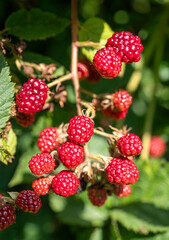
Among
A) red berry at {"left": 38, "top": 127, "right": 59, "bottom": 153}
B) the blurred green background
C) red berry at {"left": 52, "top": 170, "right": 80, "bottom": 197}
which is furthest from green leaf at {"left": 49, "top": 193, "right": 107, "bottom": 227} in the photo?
red berry at {"left": 52, "top": 170, "right": 80, "bottom": 197}

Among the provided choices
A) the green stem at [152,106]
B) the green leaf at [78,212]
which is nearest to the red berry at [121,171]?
the green leaf at [78,212]

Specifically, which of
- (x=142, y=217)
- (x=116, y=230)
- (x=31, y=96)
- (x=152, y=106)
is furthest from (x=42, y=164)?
(x=152, y=106)

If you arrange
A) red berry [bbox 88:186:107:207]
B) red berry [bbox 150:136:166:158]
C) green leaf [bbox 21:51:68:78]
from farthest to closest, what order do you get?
red berry [bbox 150:136:166:158]
green leaf [bbox 21:51:68:78]
red berry [bbox 88:186:107:207]

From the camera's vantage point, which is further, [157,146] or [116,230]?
[157,146]

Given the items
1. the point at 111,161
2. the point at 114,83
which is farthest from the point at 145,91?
the point at 111,161

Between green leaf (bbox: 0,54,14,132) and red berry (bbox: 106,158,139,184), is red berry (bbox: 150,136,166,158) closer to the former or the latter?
red berry (bbox: 106,158,139,184)

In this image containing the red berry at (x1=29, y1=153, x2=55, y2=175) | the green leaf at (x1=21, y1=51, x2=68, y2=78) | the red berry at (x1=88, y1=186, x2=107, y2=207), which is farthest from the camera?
the green leaf at (x1=21, y1=51, x2=68, y2=78)

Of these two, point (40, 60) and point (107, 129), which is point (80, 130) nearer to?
point (40, 60)
